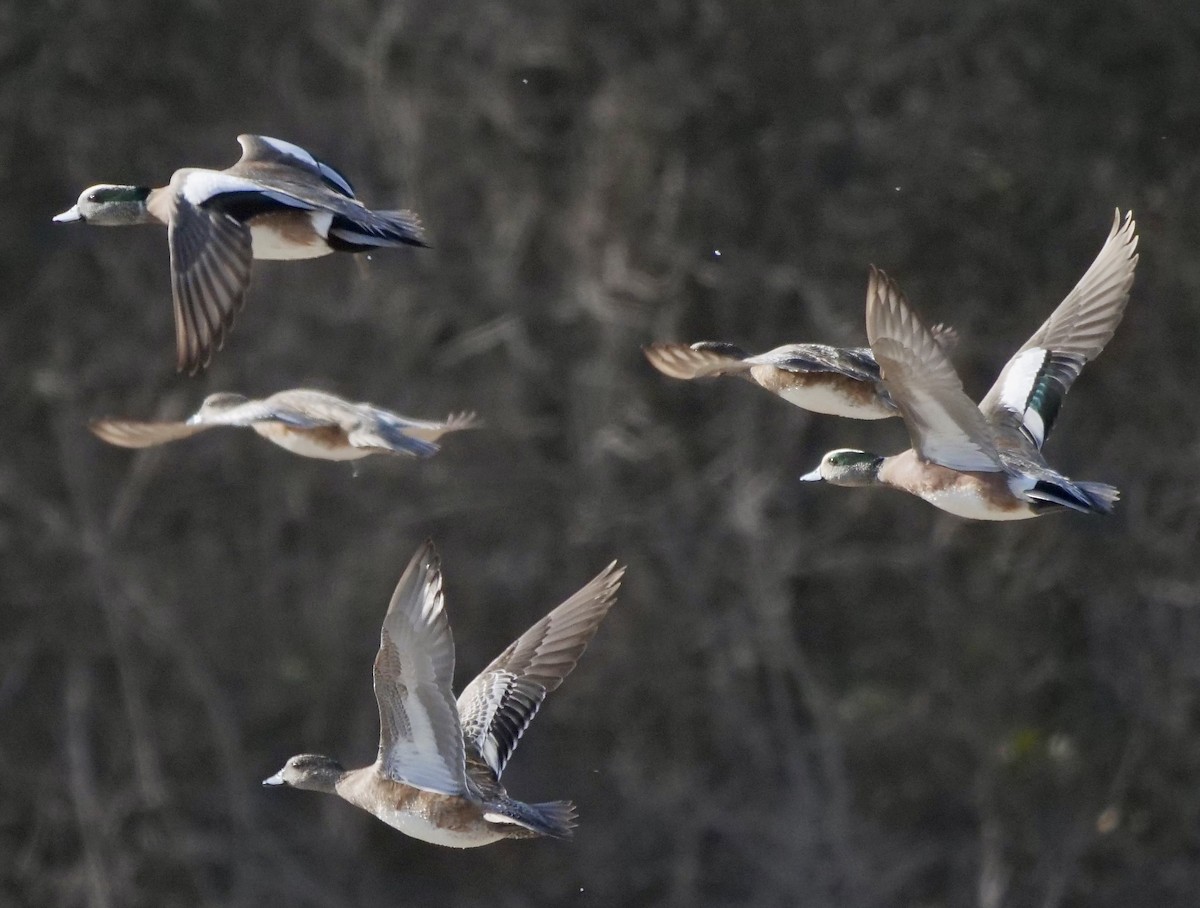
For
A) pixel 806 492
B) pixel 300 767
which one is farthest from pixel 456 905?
pixel 300 767

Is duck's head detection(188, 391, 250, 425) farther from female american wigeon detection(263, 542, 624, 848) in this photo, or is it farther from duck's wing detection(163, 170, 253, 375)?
female american wigeon detection(263, 542, 624, 848)

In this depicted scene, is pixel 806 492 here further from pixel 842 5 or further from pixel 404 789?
pixel 404 789

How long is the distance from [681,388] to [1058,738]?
2978 millimetres

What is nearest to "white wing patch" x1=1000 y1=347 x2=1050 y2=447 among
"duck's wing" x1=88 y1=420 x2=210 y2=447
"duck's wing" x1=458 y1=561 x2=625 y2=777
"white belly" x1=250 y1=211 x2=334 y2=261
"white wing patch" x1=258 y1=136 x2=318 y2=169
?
"duck's wing" x1=458 y1=561 x2=625 y2=777

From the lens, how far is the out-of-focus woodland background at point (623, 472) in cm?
1341

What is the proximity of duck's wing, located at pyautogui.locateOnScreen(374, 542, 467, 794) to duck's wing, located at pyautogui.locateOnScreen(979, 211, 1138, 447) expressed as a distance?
2.10 m

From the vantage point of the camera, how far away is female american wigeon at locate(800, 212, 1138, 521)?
6.17m

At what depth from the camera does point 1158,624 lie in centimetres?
1338

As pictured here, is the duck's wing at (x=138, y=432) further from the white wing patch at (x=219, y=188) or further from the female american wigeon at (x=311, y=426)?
the white wing patch at (x=219, y=188)

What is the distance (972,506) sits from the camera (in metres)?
6.63

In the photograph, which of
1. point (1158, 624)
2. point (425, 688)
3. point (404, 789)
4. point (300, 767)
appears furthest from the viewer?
point (1158, 624)

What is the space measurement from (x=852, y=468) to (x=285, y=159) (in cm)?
212

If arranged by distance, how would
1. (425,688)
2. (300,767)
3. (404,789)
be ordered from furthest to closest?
1. (300,767)
2. (404,789)
3. (425,688)

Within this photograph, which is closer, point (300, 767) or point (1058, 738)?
point (300, 767)
